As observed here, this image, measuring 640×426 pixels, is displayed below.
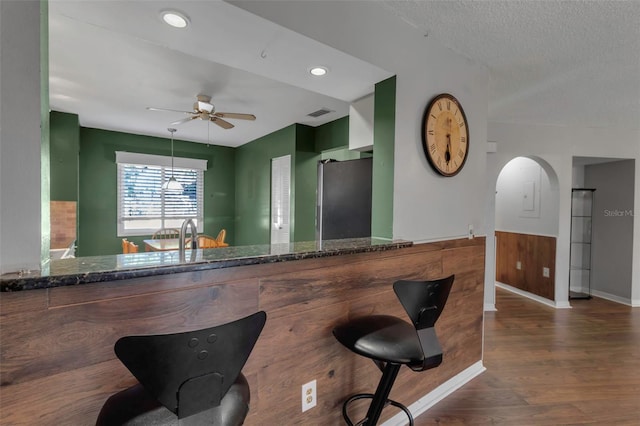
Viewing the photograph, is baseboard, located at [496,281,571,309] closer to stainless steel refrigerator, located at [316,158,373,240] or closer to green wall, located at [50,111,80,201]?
stainless steel refrigerator, located at [316,158,373,240]

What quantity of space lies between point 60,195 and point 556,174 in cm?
658

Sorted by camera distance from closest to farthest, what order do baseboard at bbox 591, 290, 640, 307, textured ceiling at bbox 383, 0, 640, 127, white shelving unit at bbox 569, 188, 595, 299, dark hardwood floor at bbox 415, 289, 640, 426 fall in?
textured ceiling at bbox 383, 0, 640, 127 < dark hardwood floor at bbox 415, 289, 640, 426 < baseboard at bbox 591, 290, 640, 307 < white shelving unit at bbox 569, 188, 595, 299

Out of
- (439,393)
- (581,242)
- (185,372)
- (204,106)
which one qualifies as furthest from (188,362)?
(581,242)

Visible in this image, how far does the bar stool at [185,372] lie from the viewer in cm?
70

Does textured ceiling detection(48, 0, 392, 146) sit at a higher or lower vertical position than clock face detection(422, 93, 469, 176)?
higher

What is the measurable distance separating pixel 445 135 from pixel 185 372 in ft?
6.66

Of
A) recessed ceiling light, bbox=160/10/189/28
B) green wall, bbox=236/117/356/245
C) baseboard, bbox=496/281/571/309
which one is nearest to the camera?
recessed ceiling light, bbox=160/10/189/28

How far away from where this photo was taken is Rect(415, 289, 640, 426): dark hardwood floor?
1.97 meters

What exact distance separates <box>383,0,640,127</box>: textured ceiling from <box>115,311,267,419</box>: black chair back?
72.5 inches

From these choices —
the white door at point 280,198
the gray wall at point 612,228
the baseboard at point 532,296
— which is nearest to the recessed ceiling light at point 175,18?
the white door at point 280,198

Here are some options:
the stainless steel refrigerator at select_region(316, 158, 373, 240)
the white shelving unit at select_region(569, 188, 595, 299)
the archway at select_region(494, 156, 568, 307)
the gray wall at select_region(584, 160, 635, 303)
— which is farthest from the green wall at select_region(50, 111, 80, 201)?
the gray wall at select_region(584, 160, 635, 303)

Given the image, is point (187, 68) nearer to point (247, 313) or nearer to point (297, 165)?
point (297, 165)

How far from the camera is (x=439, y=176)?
6.94 feet

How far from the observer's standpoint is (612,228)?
14.5ft
